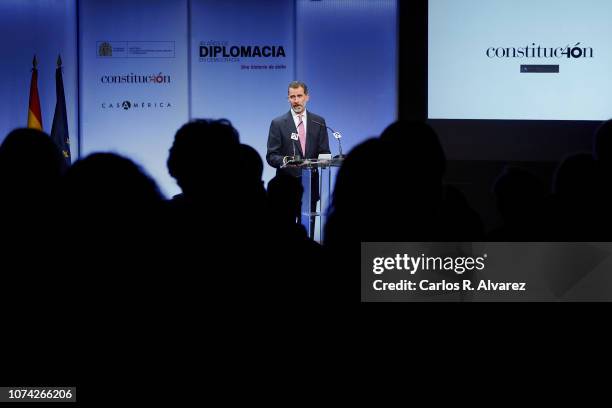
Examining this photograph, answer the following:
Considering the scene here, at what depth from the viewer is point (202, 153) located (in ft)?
6.33

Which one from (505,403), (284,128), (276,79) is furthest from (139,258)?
(276,79)

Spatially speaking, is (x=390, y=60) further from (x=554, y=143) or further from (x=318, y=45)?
(x=554, y=143)

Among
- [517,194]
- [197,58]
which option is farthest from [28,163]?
[197,58]

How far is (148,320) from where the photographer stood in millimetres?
1397

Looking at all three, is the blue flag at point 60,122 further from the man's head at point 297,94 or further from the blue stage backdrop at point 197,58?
the man's head at point 297,94

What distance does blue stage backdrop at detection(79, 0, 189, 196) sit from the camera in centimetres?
777

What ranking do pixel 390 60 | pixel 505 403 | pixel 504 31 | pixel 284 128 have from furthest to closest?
1. pixel 390 60
2. pixel 284 128
3. pixel 504 31
4. pixel 505 403

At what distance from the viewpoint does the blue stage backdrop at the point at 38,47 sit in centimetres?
777

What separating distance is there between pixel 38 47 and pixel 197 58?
5.63 ft

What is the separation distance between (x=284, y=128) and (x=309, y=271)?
4.71m

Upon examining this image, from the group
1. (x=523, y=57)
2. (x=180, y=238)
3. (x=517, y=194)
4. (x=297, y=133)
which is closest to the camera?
(x=180, y=238)

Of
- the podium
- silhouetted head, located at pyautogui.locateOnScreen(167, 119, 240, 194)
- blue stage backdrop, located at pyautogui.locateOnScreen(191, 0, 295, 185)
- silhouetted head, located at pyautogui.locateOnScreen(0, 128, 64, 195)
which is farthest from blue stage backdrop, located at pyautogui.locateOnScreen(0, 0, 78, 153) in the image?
silhouetted head, located at pyautogui.locateOnScreen(167, 119, 240, 194)

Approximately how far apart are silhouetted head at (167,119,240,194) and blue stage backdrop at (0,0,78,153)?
244 inches

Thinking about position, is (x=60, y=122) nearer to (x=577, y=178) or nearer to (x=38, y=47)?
(x=38, y=47)
